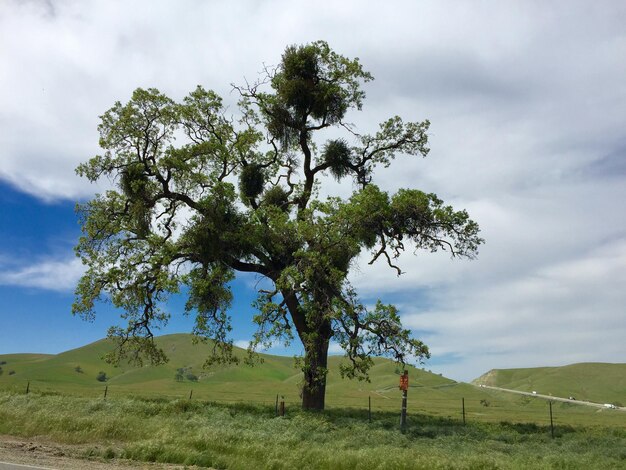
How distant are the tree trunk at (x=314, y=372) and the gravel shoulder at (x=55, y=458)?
10.5m

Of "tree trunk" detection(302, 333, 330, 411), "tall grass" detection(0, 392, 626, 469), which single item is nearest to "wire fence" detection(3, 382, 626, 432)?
"tree trunk" detection(302, 333, 330, 411)

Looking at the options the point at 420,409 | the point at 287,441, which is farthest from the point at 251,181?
the point at 420,409

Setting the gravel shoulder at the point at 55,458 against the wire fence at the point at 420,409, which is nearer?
the gravel shoulder at the point at 55,458

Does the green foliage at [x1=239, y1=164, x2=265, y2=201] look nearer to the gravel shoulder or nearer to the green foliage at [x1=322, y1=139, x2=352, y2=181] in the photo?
the green foliage at [x1=322, y1=139, x2=352, y2=181]

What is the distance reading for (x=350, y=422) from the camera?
2191 centimetres

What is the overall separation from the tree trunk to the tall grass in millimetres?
1607

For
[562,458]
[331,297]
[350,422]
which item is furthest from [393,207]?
[562,458]

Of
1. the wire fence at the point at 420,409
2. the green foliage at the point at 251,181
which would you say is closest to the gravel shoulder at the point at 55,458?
the wire fence at the point at 420,409

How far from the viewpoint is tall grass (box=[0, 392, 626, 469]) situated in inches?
508

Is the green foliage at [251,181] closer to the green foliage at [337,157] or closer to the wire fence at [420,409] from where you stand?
the green foliage at [337,157]

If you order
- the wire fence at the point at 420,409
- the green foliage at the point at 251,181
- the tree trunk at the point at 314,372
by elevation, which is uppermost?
the green foliage at the point at 251,181

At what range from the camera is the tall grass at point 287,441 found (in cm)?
1289

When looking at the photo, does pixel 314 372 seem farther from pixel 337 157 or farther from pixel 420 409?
pixel 420 409

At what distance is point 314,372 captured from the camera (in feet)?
77.9
